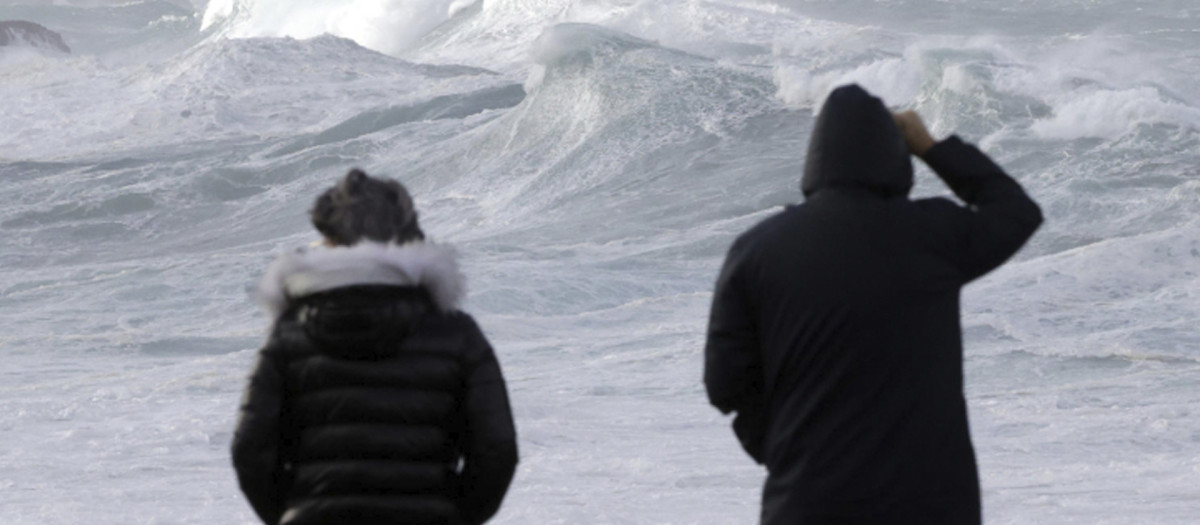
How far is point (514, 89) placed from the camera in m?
28.8

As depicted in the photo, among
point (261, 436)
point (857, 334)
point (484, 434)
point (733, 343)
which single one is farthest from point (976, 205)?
point (261, 436)

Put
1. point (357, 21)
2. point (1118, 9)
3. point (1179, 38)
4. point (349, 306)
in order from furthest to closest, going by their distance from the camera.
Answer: point (357, 21), point (1118, 9), point (1179, 38), point (349, 306)

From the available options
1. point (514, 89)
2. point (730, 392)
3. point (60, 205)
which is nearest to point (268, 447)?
point (730, 392)

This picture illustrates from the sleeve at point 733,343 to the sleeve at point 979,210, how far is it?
0.29 meters

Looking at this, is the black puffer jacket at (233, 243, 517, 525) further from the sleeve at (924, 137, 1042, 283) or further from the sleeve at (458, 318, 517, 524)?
the sleeve at (924, 137, 1042, 283)

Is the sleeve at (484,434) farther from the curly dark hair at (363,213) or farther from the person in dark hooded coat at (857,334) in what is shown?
the person in dark hooded coat at (857,334)

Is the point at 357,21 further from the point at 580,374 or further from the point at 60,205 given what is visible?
the point at 580,374

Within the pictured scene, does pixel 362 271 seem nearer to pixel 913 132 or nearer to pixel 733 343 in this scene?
pixel 733 343

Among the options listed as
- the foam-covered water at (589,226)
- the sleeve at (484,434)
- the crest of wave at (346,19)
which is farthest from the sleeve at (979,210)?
the crest of wave at (346,19)

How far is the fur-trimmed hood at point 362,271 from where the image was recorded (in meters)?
2.14

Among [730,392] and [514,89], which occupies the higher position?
[730,392]

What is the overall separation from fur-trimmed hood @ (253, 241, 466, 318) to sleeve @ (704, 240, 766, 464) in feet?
1.17

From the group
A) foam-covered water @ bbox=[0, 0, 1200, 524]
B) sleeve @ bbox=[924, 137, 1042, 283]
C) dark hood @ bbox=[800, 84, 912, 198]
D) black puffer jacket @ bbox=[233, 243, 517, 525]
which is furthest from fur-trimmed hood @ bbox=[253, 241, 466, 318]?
foam-covered water @ bbox=[0, 0, 1200, 524]

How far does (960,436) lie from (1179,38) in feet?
124
